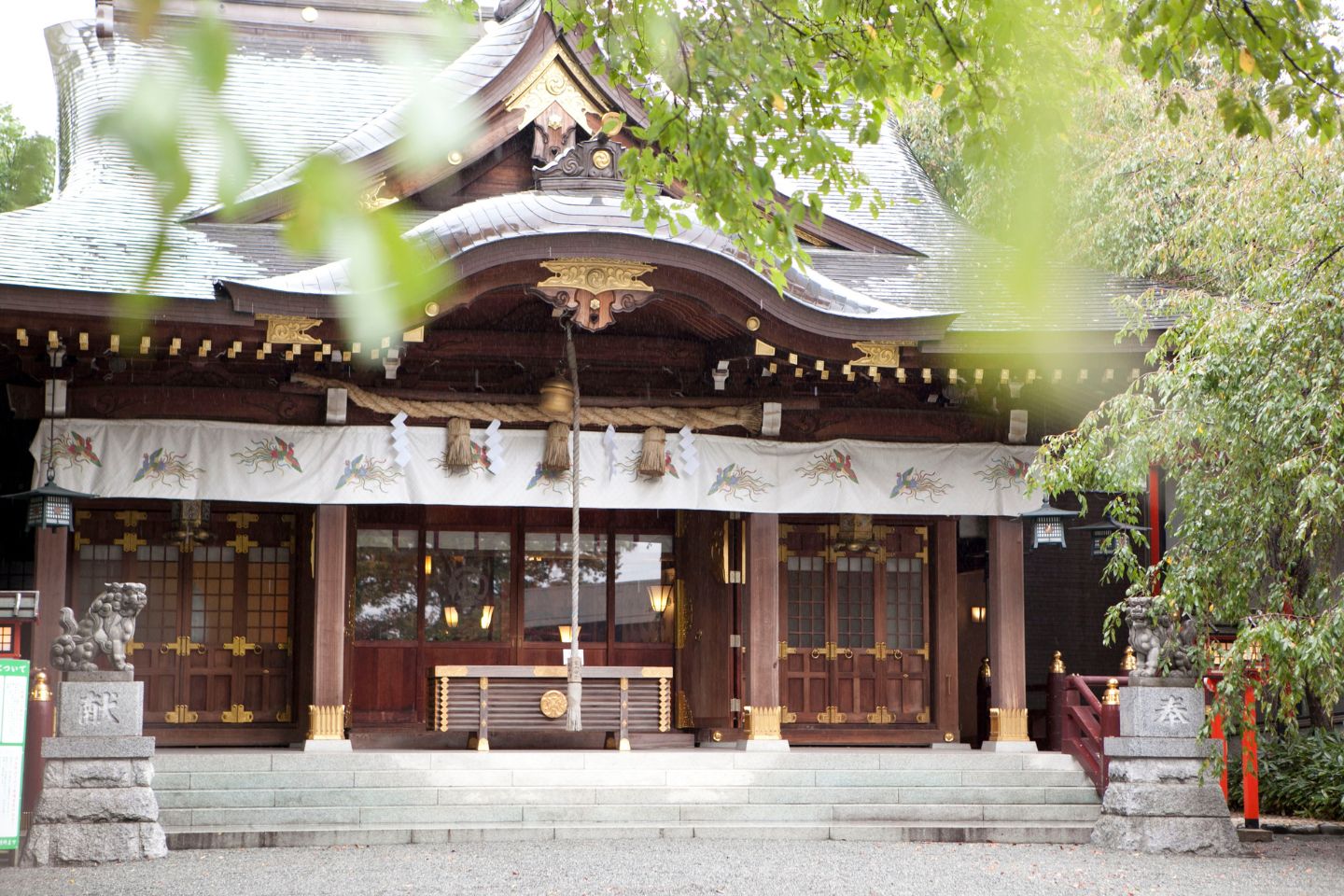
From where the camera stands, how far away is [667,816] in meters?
10.0

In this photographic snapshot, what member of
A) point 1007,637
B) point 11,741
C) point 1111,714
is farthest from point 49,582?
point 1111,714

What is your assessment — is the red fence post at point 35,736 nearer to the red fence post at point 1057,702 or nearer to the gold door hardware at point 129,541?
the gold door hardware at point 129,541

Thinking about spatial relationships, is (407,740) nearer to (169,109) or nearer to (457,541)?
(457,541)

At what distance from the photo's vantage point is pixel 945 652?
12719mm

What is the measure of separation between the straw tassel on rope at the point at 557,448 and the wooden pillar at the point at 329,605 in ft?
5.10

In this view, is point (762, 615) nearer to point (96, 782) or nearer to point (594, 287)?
point (594, 287)

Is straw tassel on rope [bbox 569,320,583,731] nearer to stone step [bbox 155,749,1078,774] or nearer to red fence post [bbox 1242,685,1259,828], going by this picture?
stone step [bbox 155,749,1078,774]

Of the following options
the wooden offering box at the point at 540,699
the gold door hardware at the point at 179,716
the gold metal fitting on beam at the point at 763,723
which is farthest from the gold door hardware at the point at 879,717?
the gold door hardware at the point at 179,716

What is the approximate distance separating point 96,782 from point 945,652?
22.4ft

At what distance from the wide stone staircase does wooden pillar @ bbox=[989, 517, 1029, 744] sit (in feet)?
2.01

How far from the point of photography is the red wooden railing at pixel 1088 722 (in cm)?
1041

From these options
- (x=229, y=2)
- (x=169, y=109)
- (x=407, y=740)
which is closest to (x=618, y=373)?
(x=407, y=740)

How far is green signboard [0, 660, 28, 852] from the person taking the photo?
27.1 ft

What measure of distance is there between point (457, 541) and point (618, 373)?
2.09m
